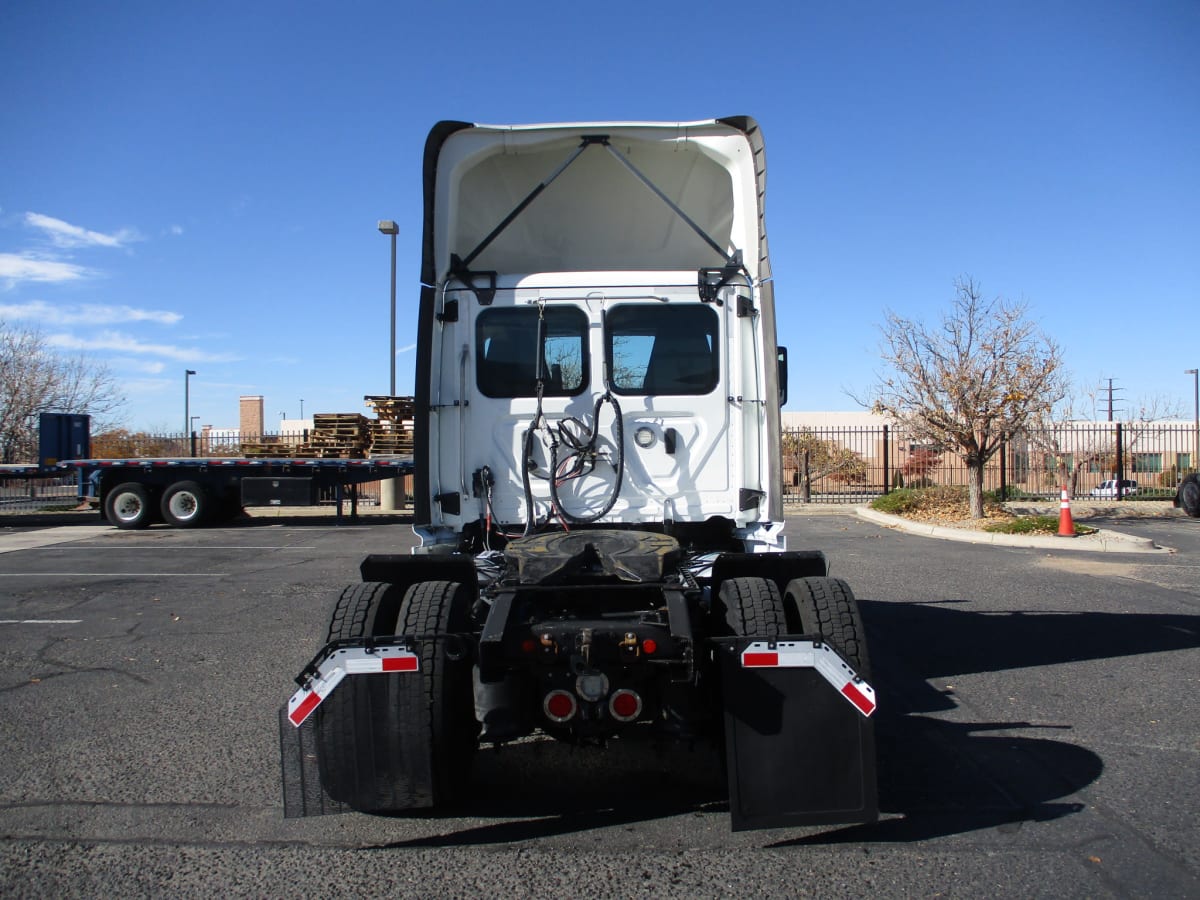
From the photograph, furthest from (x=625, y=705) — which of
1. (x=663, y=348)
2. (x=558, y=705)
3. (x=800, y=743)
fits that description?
(x=663, y=348)

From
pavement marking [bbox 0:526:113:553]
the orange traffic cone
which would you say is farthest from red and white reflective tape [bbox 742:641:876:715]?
pavement marking [bbox 0:526:113:553]

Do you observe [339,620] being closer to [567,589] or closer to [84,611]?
[567,589]

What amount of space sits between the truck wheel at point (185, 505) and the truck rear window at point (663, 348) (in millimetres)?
15769

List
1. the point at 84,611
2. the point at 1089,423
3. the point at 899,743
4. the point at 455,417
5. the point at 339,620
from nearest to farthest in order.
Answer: the point at 339,620 → the point at 899,743 → the point at 455,417 → the point at 84,611 → the point at 1089,423

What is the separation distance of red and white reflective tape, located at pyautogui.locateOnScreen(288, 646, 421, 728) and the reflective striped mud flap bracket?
126 cm

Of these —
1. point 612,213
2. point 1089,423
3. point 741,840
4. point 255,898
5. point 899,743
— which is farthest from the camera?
point 1089,423

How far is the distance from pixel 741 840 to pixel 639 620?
96 centimetres

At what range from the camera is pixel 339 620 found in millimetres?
3902

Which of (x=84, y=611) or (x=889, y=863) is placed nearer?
(x=889, y=863)

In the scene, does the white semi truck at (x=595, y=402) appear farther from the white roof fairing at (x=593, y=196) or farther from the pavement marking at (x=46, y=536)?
the pavement marking at (x=46, y=536)

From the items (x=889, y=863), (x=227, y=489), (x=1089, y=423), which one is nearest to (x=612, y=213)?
(x=889, y=863)

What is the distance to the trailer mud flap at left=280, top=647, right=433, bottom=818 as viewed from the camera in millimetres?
3438

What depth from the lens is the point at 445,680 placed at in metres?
3.57

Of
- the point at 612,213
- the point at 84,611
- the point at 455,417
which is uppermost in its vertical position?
the point at 612,213
